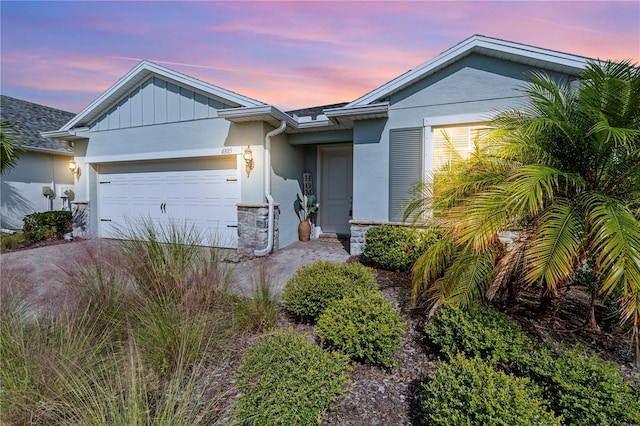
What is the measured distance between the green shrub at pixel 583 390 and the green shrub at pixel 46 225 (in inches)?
484

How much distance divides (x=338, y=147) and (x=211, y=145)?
362cm

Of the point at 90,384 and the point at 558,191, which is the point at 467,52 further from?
the point at 90,384

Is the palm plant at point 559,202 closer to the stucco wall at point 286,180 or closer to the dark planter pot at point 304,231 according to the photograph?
the stucco wall at point 286,180

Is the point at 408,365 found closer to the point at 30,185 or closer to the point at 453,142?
the point at 453,142

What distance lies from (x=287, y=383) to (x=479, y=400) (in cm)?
118

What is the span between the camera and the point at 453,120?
5.90m

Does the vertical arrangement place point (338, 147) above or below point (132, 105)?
below

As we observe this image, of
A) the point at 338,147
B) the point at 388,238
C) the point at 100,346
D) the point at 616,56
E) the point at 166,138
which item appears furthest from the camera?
the point at 338,147

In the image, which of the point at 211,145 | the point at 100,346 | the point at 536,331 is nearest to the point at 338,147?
the point at 211,145

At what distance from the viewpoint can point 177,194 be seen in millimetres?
8328

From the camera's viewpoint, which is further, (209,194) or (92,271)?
(209,194)

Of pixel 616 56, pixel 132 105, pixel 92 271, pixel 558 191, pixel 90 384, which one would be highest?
pixel 132 105

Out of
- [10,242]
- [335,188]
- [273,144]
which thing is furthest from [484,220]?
[10,242]

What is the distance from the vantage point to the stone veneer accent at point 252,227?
7168mm
